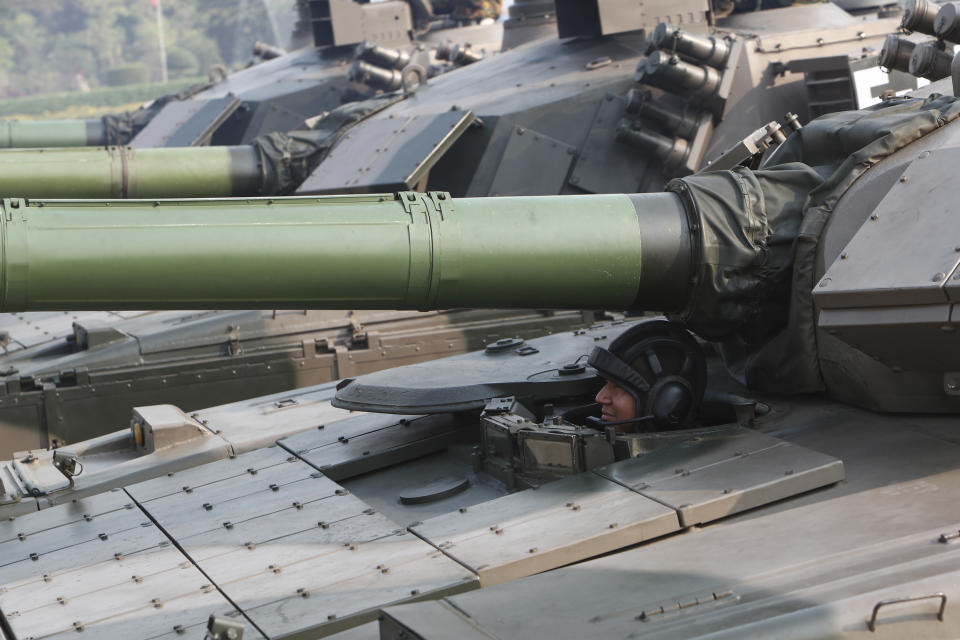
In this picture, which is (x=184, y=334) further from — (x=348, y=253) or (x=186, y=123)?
(x=186, y=123)

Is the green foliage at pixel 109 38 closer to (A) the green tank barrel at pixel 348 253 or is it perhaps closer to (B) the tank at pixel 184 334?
(B) the tank at pixel 184 334

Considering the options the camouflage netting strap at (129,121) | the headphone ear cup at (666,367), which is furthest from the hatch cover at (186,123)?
the headphone ear cup at (666,367)

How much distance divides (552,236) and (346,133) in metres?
7.65

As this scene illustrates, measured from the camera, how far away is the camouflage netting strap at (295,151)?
1388 cm

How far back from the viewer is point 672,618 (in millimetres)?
4684

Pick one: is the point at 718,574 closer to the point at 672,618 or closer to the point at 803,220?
the point at 672,618

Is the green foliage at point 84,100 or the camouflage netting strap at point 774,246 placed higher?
the camouflage netting strap at point 774,246

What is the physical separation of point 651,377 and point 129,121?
1544 centimetres

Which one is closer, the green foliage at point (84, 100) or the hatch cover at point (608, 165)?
the hatch cover at point (608, 165)

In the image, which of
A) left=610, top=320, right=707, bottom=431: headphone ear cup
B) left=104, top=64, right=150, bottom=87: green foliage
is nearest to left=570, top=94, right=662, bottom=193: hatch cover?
left=610, top=320, right=707, bottom=431: headphone ear cup

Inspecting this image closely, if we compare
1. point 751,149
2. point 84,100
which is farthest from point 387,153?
point 84,100

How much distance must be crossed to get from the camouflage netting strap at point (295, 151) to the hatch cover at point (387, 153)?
613 mm

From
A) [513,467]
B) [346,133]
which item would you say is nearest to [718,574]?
[513,467]

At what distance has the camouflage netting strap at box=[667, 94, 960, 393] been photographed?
21.2ft
